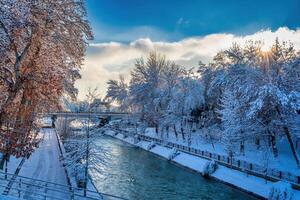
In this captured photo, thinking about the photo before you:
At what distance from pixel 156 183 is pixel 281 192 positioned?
39.4ft

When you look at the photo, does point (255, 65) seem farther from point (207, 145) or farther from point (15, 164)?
point (15, 164)

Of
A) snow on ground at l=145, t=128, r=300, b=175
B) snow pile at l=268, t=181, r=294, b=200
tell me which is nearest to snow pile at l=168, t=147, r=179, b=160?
snow on ground at l=145, t=128, r=300, b=175

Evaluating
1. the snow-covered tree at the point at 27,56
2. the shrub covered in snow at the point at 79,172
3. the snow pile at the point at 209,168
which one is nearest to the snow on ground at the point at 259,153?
the snow pile at the point at 209,168

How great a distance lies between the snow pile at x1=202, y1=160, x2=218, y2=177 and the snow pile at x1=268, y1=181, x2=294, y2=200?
11.5 metres

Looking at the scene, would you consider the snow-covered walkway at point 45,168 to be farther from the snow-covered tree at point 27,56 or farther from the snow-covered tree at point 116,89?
the snow-covered tree at point 116,89

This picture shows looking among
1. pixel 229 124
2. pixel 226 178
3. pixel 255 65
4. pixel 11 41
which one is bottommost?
pixel 226 178

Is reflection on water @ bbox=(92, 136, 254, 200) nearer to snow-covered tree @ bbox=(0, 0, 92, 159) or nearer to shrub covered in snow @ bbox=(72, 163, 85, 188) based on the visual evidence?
shrub covered in snow @ bbox=(72, 163, 85, 188)

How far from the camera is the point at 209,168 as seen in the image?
36438mm

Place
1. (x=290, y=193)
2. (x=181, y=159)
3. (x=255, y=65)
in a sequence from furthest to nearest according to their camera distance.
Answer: (x=181, y=159) < (x=255, y=65) < (x=290, y=193)

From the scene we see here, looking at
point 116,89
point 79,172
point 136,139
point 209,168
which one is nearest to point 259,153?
point 209,168

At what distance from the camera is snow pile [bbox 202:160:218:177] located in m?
36.2

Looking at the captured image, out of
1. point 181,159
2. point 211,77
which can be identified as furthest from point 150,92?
point 181,159

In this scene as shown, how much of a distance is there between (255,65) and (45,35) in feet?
93.7

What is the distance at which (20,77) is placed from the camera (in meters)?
15.5
